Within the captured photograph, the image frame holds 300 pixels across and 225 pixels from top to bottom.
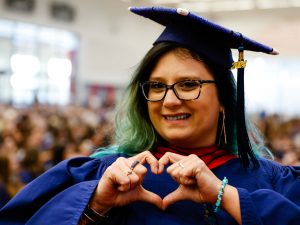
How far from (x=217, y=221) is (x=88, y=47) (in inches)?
684

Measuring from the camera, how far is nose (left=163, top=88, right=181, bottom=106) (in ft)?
5.27

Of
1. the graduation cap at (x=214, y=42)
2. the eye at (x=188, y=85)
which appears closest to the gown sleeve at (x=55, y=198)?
the eye at (x=188, y=85)

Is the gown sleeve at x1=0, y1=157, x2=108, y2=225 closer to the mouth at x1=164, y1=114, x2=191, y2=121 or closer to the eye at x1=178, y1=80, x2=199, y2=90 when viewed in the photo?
the mouth at x1=164, y1=114, x2=191, y2=121

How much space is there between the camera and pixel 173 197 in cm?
153

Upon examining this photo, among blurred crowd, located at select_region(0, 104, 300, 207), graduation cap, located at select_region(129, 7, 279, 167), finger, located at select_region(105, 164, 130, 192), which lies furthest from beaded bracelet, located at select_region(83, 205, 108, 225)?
blurred crowd, located at select_region(0, 104, 300, 207)

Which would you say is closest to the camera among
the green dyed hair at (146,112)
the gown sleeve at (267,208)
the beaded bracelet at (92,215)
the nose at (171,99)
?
the gown sleeve at (267,208)

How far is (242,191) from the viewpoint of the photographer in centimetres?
145

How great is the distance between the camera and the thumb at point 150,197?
1.54 m

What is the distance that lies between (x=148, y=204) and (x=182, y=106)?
355 millimetres

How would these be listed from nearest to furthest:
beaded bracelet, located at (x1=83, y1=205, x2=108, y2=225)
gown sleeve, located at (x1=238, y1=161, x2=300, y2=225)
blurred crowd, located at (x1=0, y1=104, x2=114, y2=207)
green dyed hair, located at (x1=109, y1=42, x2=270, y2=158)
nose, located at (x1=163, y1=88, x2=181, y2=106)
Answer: gown sleeve, located at (x1=238, y1=161, x2=300, y2=225) < beaded bracelet, located at (x1=83, y1=205, x2=108, y2=225) < nose, located at (x1=163, y1=88, x2=181, y2=106) < green dyed hair, located at (x1=109, y1=42, x2=270, y2=158) < blurred crowd, located at (x1=0, y1=104, x2=114, y2=207)

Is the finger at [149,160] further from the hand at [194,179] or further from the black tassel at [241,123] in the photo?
the black tassel at [241,123]

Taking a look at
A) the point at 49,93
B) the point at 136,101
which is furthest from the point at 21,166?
the point at 49,93

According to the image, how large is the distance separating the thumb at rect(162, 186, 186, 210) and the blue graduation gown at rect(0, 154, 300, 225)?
0.05 meters

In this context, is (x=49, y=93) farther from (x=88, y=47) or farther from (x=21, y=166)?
(x=21, y=166)
